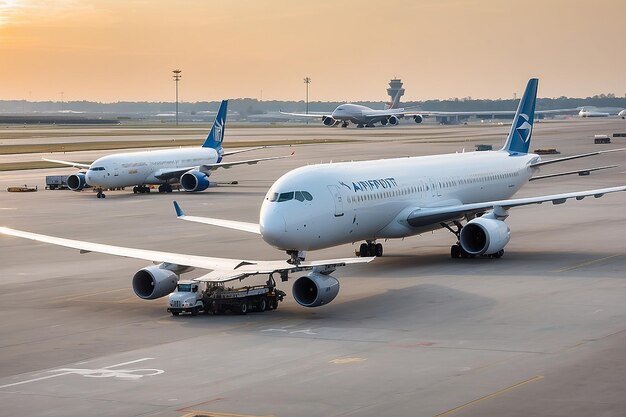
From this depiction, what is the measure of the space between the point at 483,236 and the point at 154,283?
55.6ft

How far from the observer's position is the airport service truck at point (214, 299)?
37531mm

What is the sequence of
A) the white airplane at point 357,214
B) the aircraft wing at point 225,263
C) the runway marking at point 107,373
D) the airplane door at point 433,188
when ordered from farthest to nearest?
the airplane door at point 433,188, the white airplane at point 357,214, the aircraft wing at point 225,263, the runway marking at point 107,373

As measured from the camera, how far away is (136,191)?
9575cm

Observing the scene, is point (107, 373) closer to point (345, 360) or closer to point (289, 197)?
point (345, 360)

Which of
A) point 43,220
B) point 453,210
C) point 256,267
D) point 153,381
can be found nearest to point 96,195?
point 43,220

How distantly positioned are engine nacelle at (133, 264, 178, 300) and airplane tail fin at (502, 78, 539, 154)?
30480 millimetres

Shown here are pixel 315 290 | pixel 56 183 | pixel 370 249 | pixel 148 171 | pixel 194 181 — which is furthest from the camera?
pixel 56 183

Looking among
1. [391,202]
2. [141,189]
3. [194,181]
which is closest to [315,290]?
[391,202]

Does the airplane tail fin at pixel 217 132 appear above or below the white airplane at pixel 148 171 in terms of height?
above

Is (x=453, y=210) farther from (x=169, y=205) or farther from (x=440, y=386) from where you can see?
(x=169, y=205)

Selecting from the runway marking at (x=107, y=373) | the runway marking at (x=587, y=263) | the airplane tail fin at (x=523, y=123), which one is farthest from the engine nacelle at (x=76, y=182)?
the runway marking at (x=107, y=373)

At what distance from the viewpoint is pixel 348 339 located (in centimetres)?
3319

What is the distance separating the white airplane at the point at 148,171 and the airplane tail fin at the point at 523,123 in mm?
35804

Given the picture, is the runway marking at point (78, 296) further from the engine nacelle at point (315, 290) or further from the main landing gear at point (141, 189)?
the main landing gear at point (141, 189)
